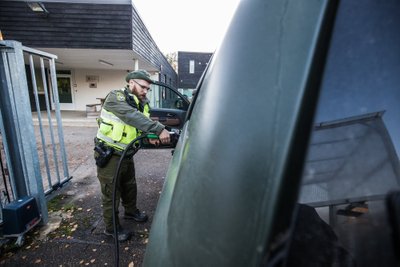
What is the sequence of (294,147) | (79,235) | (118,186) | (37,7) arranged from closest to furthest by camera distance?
(294,147), (118,186), (79,235), (37,7)

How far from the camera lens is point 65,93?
15.0 meters

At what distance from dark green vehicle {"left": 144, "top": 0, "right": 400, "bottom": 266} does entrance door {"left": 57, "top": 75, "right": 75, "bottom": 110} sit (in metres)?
16.2

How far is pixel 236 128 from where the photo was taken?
0.51 metres

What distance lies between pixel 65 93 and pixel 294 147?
55.6 ft

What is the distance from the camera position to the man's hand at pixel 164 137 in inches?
91.3

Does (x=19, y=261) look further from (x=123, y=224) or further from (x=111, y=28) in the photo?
(x=111, y=28)

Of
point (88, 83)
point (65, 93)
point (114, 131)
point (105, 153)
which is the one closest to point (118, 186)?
point (105, 153)

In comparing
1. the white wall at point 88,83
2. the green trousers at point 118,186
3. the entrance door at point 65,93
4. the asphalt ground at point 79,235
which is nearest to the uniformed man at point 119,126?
the green trousers at point 118,186

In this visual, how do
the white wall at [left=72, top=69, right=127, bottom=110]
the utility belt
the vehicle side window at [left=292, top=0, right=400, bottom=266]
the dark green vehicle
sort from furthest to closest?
the white wall at [left=72, top=69, right=127, bottom=110]
the utility belt
the vehicle side window at [left=292, top=0, right=400, bottom=266]
the dark green vehicle

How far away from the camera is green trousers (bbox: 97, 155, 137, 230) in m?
2.63

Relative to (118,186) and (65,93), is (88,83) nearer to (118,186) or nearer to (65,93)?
(65,93)

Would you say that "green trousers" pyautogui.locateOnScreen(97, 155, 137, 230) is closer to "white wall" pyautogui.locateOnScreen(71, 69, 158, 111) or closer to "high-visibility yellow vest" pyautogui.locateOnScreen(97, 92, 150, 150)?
"high-visibility yellow vest" pyautogui.locateOnScreen(97, 92, 150, 150)

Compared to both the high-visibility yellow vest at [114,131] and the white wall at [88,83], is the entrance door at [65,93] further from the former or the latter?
the high-visibility yellow vest at [114,131]

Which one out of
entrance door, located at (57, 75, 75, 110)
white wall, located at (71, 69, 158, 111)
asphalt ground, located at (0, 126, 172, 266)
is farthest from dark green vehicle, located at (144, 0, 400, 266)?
entrance door, located at (57, 75, 75, 110)
